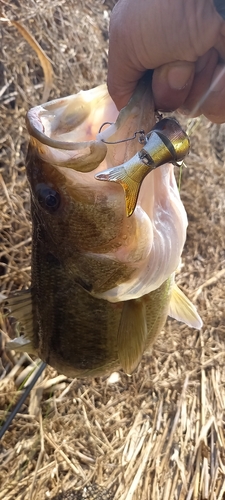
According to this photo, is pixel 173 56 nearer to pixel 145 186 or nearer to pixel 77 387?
pixel 145 186

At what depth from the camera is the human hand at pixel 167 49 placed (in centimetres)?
106

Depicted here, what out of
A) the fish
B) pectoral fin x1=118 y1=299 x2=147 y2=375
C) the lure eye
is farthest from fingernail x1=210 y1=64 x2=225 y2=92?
pectoral fin x1=118 y1=299 x2=147 y2=375

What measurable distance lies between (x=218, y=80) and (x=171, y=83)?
0.62ft

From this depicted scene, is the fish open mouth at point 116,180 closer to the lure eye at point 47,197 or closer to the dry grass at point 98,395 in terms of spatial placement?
the lure eye at point 47,197

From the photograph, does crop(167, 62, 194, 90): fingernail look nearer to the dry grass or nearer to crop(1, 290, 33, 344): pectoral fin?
crop(1, 290, 33, 344): pectoral fin

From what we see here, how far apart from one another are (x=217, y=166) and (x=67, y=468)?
286cm

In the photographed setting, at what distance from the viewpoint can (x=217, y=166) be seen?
4355mm

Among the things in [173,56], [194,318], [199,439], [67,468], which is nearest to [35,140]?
[173,56]

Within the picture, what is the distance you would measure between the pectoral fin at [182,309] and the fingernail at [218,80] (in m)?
0.70

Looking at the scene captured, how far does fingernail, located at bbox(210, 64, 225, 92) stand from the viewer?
1.23 metres

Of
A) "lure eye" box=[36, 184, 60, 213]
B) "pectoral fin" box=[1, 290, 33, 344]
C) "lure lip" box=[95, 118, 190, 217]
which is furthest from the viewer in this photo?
"pectoral fin" box=[1, 290, 33, 344]

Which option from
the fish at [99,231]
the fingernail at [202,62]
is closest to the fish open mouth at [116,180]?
the fish at [99,231]

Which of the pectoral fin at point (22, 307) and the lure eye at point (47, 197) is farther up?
the lure eye at point (47, 197)

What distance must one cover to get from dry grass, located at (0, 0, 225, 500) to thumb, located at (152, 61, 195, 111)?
5.75 ft
